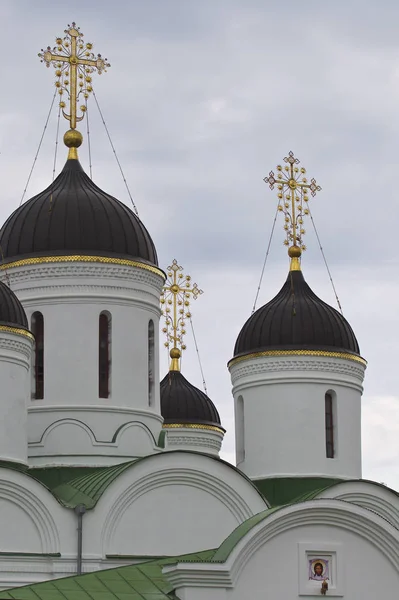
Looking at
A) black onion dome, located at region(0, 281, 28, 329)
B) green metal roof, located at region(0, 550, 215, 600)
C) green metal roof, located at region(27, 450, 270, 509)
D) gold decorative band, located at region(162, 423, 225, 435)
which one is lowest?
green metal roof, located at region(0, 550, 215, 600)

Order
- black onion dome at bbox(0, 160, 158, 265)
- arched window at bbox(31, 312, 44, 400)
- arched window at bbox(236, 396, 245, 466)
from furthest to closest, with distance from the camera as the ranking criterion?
arched window at bbox(236, 396, 245, 466), black onion dome at bbox(0, 160, 158, 265), arched window at bbox(31, 312, 44, 400)

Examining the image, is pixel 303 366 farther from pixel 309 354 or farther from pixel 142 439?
pixel 142 439

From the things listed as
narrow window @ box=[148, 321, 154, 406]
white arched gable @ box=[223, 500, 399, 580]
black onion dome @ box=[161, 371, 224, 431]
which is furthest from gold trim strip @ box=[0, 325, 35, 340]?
black onion dome @ box=[161, 371, 224, 431]

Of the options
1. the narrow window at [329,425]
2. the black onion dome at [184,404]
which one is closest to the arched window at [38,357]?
the narrow window at [329,425]

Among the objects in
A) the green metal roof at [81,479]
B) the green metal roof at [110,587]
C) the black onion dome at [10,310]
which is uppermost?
the black onion dome at [10,310]

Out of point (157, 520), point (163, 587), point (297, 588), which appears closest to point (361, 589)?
point (297, 588)

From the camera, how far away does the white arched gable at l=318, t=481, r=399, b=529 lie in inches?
869

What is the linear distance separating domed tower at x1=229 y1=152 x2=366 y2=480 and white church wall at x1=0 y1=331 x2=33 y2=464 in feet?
15.4

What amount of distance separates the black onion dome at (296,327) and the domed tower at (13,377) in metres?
4.86

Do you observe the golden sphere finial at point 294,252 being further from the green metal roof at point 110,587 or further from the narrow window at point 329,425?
the green metal roof at point 110,587

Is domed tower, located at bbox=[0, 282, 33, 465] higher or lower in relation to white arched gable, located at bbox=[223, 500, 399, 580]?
higher

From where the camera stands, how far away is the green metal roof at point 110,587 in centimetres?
1584

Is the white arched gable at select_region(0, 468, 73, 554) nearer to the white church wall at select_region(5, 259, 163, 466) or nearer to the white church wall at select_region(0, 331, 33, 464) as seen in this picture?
the white church wall at select_region(0, 331, 33, 464)

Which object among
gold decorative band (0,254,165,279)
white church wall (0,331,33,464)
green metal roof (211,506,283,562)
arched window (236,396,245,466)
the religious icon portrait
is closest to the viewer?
green metal roof (211,506,283,562)
